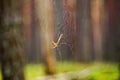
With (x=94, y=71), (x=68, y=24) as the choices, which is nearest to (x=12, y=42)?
(x=68, y=24)

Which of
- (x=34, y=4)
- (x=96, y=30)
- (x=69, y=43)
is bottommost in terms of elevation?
(x=96, y=30)

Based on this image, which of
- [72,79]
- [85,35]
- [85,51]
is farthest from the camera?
[85,51]

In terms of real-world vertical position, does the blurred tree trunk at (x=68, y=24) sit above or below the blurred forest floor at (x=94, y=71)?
above

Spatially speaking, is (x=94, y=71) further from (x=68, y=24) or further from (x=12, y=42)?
(x=68, y=24)

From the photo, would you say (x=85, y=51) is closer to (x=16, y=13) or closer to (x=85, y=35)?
(x=85, y=35)

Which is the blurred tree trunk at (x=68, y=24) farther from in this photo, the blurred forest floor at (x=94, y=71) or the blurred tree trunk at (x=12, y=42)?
the blurred forest floor at (x=94, y=71)

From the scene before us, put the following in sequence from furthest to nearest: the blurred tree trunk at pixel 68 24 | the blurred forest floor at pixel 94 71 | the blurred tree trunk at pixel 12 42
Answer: the blurred forest floor at pixel 94 71
the blurred tree trunk at pixel 12 42
the blurred tree trunk at pixel 68 24

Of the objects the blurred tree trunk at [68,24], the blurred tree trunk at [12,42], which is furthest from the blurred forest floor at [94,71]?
the blurred tree trunk at [68,24]

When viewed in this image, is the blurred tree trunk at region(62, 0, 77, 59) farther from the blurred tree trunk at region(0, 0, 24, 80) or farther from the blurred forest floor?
the blurred forest floor

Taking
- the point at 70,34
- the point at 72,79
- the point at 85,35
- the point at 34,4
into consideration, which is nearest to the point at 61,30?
the point at 70,34
